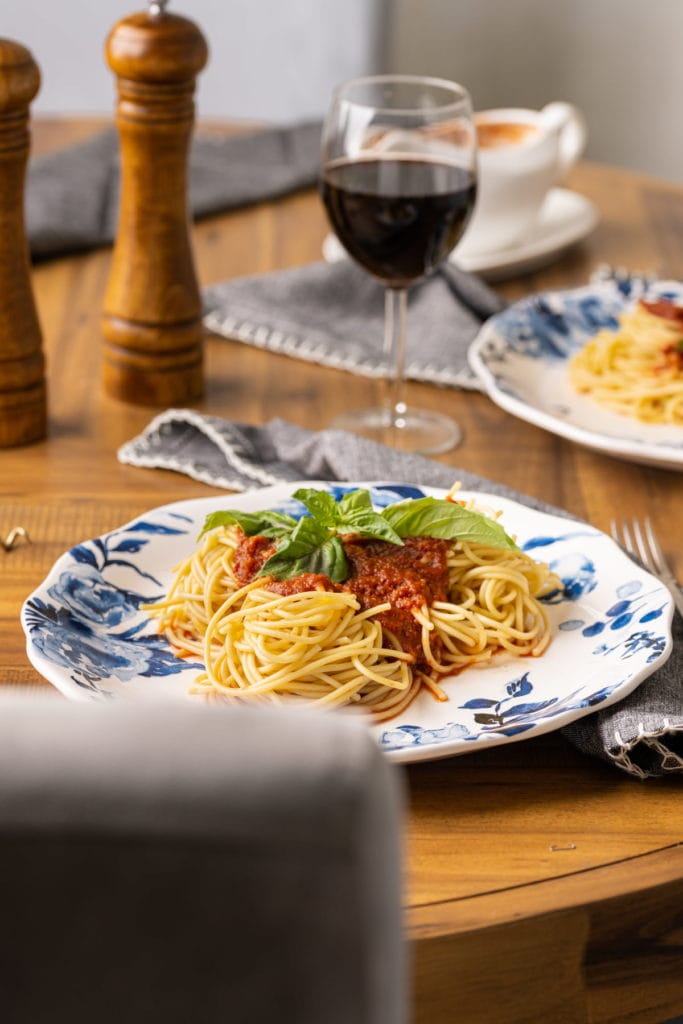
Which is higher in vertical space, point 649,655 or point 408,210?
point 408,210

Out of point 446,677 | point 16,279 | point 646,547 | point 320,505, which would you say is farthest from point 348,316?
point 446,677

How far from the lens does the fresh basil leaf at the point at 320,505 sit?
0.99 metres

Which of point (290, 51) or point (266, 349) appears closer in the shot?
point (266, 349)

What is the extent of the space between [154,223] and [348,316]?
38 cm

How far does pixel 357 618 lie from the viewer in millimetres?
932

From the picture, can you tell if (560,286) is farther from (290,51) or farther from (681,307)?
(290,51)

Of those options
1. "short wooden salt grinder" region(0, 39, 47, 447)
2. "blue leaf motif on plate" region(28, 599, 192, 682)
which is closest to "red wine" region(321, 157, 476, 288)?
"short wooden salt grinder" region(0, 39, 47, 447)

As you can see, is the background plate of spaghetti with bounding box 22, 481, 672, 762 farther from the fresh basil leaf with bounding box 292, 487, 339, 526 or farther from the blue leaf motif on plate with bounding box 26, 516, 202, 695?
the fresh basil leaf with bounding box 292, 487, 339, 526

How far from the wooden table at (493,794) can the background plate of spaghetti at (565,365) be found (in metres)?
0.04

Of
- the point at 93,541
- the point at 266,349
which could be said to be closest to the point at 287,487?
the point at 93,541

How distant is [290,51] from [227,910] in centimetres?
300

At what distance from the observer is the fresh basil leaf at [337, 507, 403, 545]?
972 mm

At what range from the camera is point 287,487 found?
3.72 ft

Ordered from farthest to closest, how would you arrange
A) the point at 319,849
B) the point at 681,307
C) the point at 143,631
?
the point at 681,307
the point at 143,631
the point at 319,849
